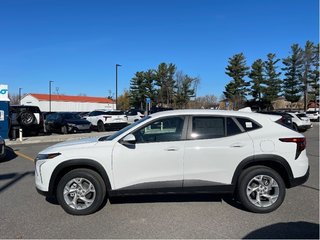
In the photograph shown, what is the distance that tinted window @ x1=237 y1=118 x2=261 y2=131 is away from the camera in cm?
575

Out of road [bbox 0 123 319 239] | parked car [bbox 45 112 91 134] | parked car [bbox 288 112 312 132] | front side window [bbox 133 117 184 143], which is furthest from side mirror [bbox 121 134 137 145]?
parked car [bbox 288 112 312 132]

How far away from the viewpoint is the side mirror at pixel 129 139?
5400mm

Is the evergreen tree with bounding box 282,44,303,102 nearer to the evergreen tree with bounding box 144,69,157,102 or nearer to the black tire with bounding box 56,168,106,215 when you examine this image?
the evergreen tree with bounding box 144,69,157,102

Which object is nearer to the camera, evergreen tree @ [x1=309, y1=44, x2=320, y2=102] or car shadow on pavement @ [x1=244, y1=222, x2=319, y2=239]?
car shadow on pavement @ [x1=244, y1=222, x2=319, y2=239]

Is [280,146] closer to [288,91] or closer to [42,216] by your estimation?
[42,216]

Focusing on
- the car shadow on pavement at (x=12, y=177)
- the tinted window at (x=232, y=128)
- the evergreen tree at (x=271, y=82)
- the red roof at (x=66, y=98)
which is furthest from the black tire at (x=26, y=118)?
the red roof at (x=66, y=98)

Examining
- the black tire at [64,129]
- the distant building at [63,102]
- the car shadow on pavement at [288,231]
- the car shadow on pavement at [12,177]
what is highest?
the distant building at [63,102]

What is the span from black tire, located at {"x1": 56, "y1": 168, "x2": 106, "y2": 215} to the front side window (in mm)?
902

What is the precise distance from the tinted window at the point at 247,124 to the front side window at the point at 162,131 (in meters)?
0.98

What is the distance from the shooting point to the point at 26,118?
1930 centimetres

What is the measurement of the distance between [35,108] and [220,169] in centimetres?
1614

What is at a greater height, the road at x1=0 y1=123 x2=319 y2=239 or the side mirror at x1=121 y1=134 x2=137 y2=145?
the side mirror at x1=121 y1=134 x2=137 y2=145

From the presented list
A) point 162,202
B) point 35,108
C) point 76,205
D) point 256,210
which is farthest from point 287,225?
point 35,108

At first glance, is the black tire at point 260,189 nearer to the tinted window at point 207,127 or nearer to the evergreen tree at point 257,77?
the tinted window at point 207,127
